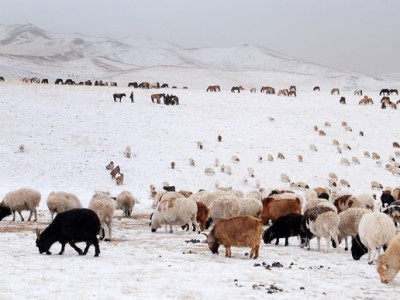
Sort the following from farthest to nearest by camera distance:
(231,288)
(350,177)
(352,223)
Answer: (350,177)
(352,223)
(231,288)

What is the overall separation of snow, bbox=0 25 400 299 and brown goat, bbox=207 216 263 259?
0.35 meters

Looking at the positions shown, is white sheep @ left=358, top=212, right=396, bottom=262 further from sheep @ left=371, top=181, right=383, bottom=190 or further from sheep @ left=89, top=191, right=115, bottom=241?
sheep @ left=371, top=181, right=383, bottom=190

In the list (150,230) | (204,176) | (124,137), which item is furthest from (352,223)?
(124,137)

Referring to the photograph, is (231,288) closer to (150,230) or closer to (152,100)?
(150,230)

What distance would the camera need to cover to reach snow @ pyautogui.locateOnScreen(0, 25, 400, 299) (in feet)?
29.9

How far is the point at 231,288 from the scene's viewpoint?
8922 mm

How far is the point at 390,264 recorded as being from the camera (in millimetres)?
9523

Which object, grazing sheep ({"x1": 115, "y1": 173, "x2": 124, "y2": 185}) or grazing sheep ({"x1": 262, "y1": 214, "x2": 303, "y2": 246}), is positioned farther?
grazing sheep ({"x1": 115, "y1": 173, "x2": 124, "y2": 185})

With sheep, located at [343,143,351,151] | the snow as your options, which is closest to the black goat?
the snow

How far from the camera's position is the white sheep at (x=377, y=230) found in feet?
37.3

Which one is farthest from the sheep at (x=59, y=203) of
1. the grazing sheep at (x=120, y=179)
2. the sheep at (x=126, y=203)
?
the grazing sheep at (x=120, y=179)

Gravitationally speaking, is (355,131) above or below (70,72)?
below

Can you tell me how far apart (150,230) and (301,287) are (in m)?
8.61

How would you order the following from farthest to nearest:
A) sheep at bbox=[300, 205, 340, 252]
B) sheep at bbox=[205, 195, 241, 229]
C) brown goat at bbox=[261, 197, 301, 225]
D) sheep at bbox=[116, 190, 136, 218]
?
sheep at bbox=[116, 190, 136, 218] → brown goat at bbox=[261, 197, 301, 225] → sheep at bbox=[205, 195, 241, 229] → sheep at bbox=[300, 205, 340, 252]
